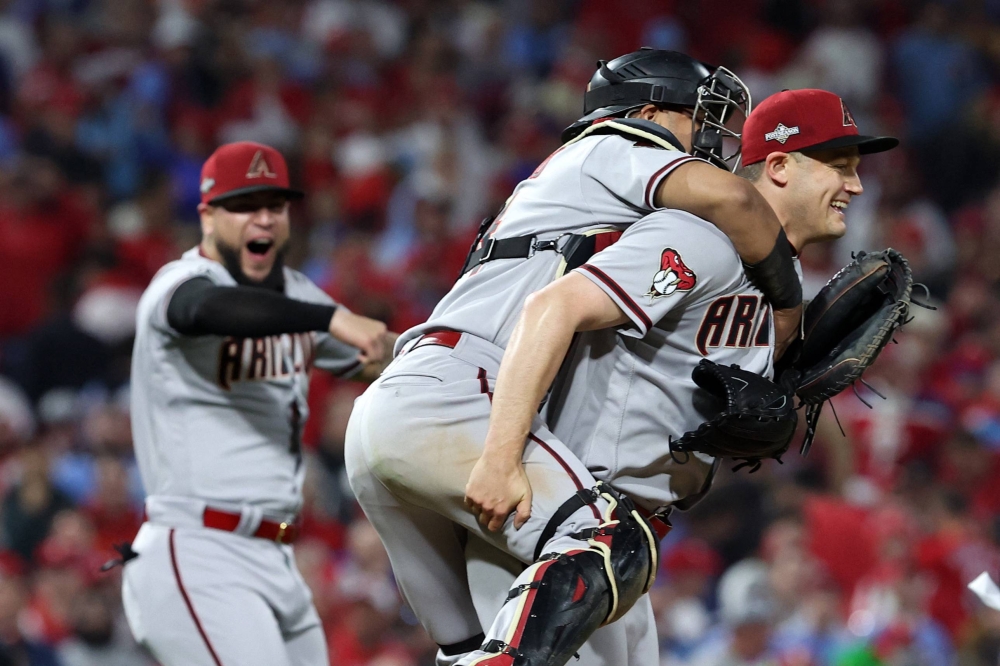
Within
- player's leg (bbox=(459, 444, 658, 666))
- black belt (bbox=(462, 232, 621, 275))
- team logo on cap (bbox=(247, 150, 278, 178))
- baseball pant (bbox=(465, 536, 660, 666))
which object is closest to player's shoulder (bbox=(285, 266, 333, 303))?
team logo on cap (bbox=(247, 150, 278, 178))

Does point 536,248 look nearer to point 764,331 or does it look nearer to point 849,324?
point 764,331

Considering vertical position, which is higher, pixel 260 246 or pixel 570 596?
pixel 260 246

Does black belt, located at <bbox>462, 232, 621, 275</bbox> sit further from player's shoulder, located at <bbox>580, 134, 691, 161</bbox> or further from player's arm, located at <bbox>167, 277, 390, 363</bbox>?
player's arm, located at <bbox>167, 277, 390, 363</bbox>

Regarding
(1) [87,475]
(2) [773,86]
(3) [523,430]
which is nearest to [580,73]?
(2) [773,86]

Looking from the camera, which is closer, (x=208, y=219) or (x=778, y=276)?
(x=778, y=276)

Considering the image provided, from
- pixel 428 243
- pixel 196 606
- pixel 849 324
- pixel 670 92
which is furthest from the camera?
pixel 428 243

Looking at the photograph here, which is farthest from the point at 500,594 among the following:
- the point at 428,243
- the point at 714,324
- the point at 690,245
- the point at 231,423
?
the point at 428,243
